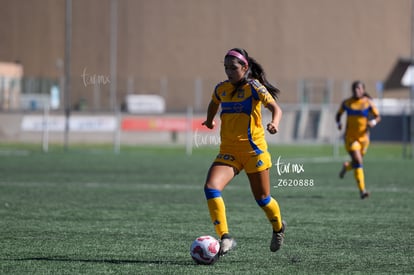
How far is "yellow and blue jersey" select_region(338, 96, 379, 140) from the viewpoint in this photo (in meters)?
18.3

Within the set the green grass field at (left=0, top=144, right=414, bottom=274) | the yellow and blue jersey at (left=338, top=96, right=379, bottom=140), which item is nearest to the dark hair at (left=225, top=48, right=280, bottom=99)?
the green grass field at (left=0, top=144, right=414, bottom=274)

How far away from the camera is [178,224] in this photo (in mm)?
12102

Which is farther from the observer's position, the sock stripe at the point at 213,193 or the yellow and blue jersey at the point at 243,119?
the yellow and blue jersey at the point at 243,119

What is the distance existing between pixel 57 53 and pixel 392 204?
150 ft

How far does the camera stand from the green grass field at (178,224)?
28.8 ft

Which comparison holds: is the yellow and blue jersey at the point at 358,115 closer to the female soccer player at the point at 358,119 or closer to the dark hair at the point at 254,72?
the female soccer player at the point at 358,119

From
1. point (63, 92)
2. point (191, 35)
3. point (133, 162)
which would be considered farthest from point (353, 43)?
point (133, 162)

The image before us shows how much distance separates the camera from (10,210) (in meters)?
13.5

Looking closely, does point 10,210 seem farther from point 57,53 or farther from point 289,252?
point 57,53

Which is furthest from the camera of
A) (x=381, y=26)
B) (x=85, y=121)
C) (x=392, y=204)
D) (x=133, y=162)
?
(x=381, y=26)

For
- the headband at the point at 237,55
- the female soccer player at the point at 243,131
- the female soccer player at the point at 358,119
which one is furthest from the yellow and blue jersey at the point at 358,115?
the headband at the point at 237,55

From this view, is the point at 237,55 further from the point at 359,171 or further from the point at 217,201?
the point at 359,171

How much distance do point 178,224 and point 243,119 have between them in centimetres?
327

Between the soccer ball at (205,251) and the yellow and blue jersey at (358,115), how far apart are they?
9956mm
